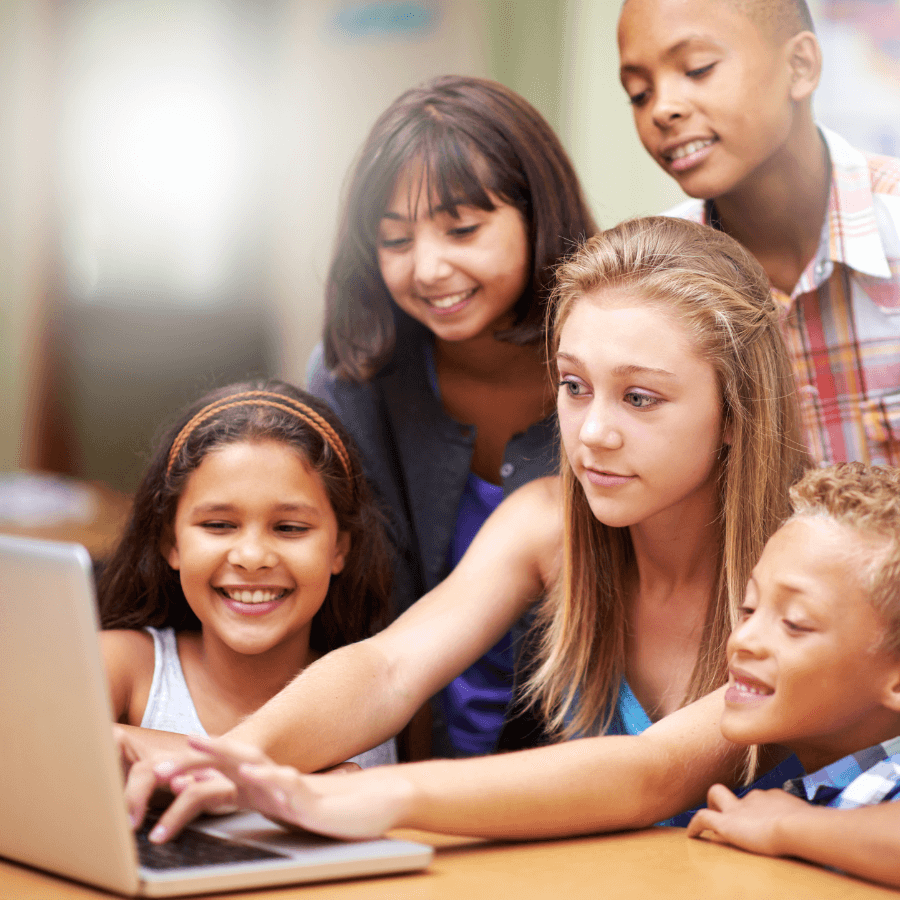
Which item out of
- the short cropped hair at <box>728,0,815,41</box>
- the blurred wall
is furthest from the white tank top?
the blurred wall

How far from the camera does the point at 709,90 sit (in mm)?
1565

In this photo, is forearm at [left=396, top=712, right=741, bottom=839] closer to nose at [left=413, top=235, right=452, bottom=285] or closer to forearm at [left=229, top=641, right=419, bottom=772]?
forearm at [left=229, top=641, right=419, bottom=772]

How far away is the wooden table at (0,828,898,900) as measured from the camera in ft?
2.57

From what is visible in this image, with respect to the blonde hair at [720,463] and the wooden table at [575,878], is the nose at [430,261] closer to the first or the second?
the blonde hair at [720,463]

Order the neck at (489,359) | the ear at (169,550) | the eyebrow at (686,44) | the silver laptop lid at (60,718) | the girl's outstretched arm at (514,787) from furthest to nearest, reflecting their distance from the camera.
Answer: the neck at (489,359)
the eyebrow at (686,44)
the ear at (169,550)
the girl's outstretched arm at (514,787)
the silver laptop lid at (60,718)

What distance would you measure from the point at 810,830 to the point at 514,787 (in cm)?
23

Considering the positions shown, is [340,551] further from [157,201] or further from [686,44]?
[157,201]

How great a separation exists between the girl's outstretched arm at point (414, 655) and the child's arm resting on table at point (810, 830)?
1.22 feet

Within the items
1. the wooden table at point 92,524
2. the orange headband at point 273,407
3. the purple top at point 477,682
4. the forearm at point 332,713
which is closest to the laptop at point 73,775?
the forearm at point 332,713

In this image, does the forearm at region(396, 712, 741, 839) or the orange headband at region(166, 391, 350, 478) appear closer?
the forearm at region(396, 712, 741, 839)

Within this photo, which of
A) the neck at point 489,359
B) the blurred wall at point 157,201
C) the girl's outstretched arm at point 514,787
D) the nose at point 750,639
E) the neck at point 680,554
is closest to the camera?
the girl's outstretched arm at point 514,787

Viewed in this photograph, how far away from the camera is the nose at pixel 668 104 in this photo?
1569mm

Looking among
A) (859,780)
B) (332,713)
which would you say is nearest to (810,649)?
(859,780)

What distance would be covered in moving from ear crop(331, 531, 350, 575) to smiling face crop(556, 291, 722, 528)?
17.2 inches
